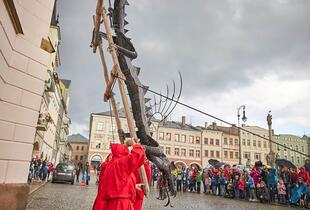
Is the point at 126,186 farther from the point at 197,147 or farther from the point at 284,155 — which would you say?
the point at 284,155

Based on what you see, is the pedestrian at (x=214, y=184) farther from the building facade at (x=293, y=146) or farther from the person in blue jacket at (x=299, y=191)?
the building facade at (x=293, y=146)

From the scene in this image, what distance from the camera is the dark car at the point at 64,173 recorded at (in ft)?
72.8

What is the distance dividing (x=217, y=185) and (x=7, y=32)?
18.1 m

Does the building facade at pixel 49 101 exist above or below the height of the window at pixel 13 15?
above

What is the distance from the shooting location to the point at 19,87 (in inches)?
235

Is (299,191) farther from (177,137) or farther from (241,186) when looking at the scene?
(177,137)

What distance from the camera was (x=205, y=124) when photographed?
71.0 m

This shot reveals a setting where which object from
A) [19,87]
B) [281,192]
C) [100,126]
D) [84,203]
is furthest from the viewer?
[100,126]

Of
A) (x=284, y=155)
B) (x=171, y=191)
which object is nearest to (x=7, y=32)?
(x=171, y=191)

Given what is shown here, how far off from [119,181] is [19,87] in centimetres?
337

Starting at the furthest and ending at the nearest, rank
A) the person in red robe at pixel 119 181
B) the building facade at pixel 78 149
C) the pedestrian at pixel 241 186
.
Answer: the building facade at pixel 78 149 < the pedestrian at pixel 241 186 < the person in red robe at pixel 119 181

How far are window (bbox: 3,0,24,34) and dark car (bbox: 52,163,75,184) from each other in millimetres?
18205

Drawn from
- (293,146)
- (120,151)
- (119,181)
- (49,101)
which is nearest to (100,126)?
(49,101)

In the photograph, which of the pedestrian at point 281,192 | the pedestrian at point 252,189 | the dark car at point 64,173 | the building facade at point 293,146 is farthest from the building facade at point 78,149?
the pedestrian at point 281,192
